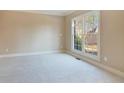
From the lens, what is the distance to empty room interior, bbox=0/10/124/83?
3998 millimetres

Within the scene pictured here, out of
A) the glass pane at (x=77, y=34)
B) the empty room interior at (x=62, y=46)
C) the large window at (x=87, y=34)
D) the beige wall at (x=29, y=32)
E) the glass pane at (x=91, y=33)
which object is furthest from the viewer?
the beige wall at (x=29, y=32)

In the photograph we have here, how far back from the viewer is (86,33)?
6.29 meters

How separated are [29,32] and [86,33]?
3.04 meters

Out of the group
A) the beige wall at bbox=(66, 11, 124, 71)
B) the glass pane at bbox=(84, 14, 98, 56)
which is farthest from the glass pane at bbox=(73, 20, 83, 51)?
the beige wall at bbox=(66, 11, 124, 71)

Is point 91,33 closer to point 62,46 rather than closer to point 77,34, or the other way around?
point 77,34

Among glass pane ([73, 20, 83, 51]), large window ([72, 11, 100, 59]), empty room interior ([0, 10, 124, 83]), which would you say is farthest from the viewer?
glass pane ([73, 20, 83, 51])

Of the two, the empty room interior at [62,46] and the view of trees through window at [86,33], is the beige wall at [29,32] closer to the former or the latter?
the empty room interior at [62,46]

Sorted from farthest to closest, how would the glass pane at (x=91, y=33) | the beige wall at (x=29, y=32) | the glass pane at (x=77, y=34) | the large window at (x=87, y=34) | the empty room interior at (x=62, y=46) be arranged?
the beige wall at (x=29, y=32) < the glass pane at (x=77, y=34) < the glass pane at (x=91, y=33) < the large window at (x=87, y=34) < the empty room interior at (x=62, y=46)

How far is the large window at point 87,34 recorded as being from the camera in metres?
5.37

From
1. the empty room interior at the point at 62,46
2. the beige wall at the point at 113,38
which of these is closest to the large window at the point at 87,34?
the empty room interior at the point at 62,46

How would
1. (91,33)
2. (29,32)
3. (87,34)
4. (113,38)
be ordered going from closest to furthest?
(113,38)
(91,33)
(87,34)
(29,32)

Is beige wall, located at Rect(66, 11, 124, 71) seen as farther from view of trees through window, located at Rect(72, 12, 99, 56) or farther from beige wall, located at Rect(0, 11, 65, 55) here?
beige wall, located at Rect(0, 11, 65, 55)

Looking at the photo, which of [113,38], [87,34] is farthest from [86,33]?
[113,38]
